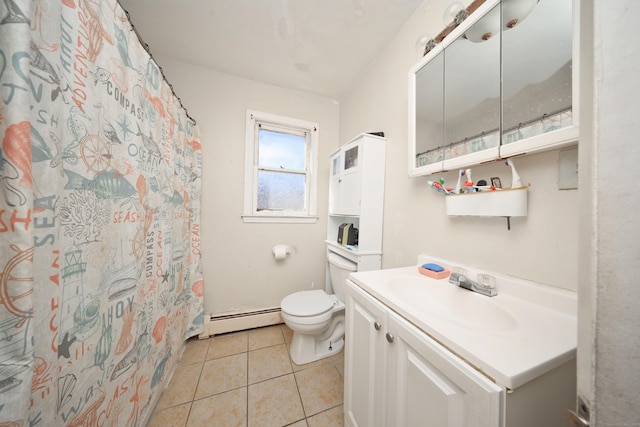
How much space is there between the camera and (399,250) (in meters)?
1.29

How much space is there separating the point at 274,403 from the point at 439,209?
1454 millimetres

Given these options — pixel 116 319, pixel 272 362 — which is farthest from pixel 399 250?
pixel 116 319

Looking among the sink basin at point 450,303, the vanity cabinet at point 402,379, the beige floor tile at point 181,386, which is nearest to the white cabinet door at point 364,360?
the vanity cabinet at point 402,379

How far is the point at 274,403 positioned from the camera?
1.14 metres

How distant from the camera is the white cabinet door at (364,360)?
2.37 feet

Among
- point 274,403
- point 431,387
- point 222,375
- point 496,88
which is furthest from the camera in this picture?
point 222,375

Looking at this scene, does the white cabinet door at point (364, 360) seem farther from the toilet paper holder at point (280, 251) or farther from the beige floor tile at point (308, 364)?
the toilet paper holder at point (280, 251)

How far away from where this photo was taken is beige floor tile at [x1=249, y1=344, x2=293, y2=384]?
4.34ft

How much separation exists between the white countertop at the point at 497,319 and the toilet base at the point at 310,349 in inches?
34.4

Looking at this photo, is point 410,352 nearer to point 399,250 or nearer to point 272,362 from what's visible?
point 399,250

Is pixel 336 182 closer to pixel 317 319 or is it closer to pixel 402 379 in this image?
pixel 317 319

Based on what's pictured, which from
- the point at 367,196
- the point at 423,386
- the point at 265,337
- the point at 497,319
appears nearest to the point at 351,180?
the point at 367,196

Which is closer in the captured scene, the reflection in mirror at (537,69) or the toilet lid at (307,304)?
the reflection in mirror at (537,69)

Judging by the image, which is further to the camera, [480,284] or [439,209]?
[439,209]
